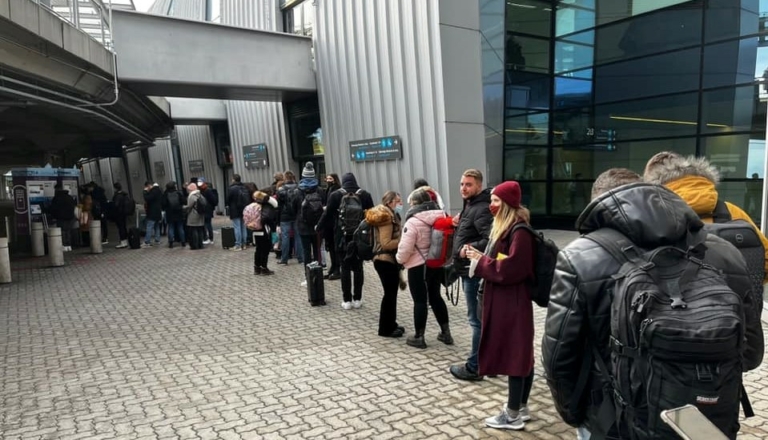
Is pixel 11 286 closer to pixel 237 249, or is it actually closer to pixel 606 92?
pixel 237 249

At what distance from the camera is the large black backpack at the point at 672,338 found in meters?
1.59

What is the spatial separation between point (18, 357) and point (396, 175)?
8.18m

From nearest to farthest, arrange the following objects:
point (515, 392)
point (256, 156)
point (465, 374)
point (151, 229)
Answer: point (515, 392) < point (465, 374) < point (151, 229) < point (256, 156)

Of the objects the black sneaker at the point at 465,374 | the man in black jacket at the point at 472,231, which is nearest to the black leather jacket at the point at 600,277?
the man in black jacket at the point at 472,231

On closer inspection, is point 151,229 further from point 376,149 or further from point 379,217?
point 379,217

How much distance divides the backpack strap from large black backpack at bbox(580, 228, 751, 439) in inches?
34.3

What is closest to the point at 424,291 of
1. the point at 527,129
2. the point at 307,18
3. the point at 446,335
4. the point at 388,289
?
the point at 388,289

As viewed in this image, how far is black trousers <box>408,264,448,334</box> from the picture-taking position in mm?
4965

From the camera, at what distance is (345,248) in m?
6.68

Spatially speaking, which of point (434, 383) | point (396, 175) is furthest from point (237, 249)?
point (434, 383)

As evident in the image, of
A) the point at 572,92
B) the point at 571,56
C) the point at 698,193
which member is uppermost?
the point at 571,56

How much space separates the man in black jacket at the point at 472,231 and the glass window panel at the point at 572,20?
460 inches

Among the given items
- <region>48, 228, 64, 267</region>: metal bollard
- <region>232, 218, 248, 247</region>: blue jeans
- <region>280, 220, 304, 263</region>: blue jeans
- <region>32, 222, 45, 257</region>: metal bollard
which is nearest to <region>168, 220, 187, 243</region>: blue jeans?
<region>232, 218, 248, 247</region>: blue jeans

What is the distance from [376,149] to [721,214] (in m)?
10.1
